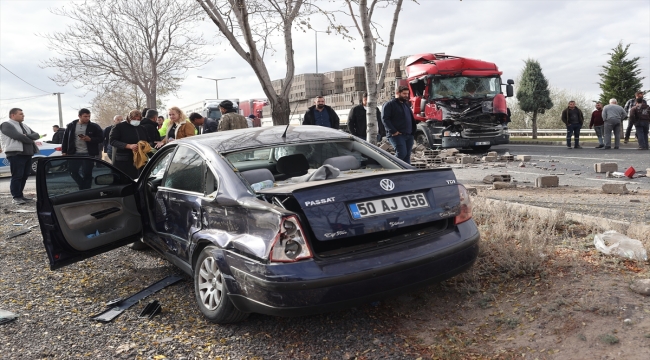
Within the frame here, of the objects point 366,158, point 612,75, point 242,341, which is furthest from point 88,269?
point 612,75

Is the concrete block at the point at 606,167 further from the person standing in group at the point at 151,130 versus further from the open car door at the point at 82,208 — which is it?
the open car door at the point at 82,208

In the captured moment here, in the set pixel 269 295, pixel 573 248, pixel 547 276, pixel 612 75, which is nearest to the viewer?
pixel 269 295

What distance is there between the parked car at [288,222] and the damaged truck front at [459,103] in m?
13.2

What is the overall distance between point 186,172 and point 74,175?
134cm

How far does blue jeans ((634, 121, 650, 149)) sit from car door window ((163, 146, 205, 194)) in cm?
1578

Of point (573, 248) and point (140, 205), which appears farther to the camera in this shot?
point (140, 205)

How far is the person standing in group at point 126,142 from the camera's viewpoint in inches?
325

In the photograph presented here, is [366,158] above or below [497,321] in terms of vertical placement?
above

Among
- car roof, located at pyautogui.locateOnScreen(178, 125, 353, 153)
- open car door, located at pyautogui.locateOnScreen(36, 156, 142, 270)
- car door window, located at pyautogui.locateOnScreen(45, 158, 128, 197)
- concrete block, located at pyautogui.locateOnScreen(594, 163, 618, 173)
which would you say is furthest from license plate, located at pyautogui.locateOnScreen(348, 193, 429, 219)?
concrete block, located at pyautogui.locateOnScreen(594, 163, 618, 173)

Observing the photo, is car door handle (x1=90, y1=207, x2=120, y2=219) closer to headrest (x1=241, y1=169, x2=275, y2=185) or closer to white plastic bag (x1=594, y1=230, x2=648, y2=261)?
headrest (x1=241, y1=169, x2=275, y2=185)

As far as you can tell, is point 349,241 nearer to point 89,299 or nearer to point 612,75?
point 89,299

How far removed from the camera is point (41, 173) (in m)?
4.59

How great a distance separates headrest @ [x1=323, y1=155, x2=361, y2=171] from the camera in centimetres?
418

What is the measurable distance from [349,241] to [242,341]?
100cm
